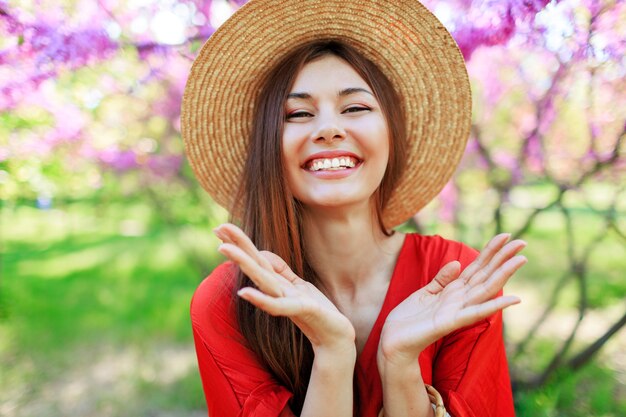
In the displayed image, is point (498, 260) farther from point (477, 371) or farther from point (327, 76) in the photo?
point (327, 76)

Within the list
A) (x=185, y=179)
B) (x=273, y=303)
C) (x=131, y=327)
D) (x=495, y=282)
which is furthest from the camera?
(x=131, y=327)

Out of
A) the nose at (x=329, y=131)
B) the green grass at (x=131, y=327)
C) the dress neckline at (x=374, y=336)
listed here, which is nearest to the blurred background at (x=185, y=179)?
the green grass at (x=131, y=327)

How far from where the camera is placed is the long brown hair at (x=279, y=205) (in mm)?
1694

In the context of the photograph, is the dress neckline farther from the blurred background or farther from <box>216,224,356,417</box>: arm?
the blurred background

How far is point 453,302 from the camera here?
1.38 metres

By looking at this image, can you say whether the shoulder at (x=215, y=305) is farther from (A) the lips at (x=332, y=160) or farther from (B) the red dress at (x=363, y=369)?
(A) the lips at (x=332, y=160)

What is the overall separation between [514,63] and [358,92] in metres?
1.43

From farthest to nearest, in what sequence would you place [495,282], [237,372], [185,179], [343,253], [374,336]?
[185,179], [343,253], [374,336], [237,372], [495,282]

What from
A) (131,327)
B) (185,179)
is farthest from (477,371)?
(131,327)

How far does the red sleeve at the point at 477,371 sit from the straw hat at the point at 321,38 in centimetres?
70

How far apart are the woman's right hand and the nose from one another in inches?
17.2

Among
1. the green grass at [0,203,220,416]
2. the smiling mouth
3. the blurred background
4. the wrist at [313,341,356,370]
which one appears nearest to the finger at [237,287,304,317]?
the wrist at [313,341,356,370]

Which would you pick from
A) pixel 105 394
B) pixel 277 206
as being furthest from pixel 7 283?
pixel 277 206

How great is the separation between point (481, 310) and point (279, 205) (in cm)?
77
